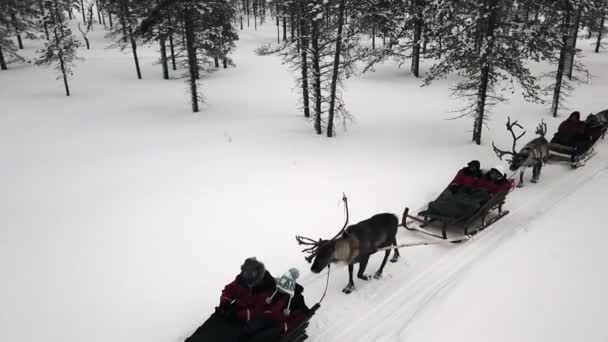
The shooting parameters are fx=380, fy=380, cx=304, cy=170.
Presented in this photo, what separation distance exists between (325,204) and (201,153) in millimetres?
Answer: 6999

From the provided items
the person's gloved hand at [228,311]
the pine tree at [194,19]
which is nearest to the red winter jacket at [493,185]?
the person's gloved hand at [228,311]

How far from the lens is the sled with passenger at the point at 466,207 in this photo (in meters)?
7.97

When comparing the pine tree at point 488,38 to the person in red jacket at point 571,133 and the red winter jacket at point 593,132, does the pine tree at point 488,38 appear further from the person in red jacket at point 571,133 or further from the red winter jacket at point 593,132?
the red winter jacket at point 593,132

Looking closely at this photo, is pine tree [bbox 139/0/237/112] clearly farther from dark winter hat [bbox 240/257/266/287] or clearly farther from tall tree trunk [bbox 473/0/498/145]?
dark winter hat [bbox 240/257/266/287]

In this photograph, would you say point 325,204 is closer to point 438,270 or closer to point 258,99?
point 438,270

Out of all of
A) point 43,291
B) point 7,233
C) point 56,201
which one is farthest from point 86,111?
point 43,291

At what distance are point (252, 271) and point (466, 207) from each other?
5131 mm

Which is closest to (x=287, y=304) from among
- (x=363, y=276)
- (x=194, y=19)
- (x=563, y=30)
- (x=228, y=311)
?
(x=228, y=311)

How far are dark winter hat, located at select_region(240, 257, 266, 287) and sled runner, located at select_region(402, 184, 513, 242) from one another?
4.15 meters

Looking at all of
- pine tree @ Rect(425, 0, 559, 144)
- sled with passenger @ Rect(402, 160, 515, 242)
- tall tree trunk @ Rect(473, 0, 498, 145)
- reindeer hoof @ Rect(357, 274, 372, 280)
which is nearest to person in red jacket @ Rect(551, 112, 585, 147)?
pine tree @ Rect(425, 0, 559, 144)

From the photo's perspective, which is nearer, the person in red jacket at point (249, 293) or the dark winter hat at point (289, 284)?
the person in red jacket at point (249, 293)

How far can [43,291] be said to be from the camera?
690 centimetres

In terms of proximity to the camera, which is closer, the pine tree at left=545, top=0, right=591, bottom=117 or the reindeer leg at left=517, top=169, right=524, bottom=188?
the reindeer leg at left=517, top=169, right=524, bottom=188

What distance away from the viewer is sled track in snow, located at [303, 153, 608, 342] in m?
5.67
